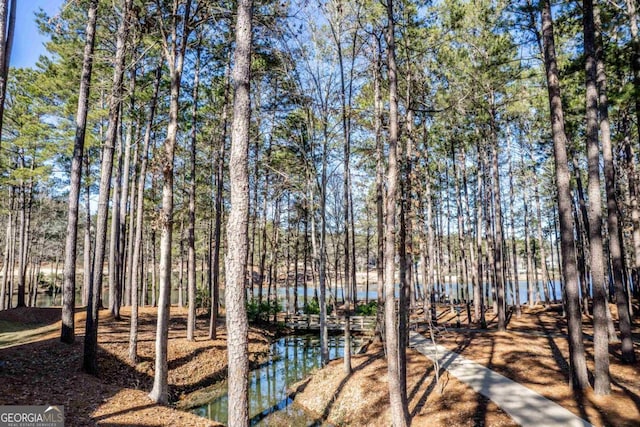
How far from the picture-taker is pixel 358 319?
70.6 ft

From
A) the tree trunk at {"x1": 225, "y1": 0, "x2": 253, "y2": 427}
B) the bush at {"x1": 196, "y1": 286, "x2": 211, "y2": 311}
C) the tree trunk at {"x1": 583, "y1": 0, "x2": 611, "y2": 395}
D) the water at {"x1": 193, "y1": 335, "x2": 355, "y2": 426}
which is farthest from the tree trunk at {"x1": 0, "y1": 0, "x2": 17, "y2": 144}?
the bush at {"x1": 196, "y1": 286, "x2": 211, "y2": 311}

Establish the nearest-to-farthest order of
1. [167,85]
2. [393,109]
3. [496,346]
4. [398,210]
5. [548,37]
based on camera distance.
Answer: [393,109], [398,210], [548,37], [496,346], [167,85]

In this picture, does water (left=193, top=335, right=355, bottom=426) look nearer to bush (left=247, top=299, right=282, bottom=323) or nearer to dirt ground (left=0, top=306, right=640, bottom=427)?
dirt ground (left=0, top=306, right=640, bottom=427)

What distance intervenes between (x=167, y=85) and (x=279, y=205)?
484 inches

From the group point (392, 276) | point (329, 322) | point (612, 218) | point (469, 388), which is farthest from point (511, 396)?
point (329, 322)

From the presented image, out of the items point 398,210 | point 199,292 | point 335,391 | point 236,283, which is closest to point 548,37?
point 398,210

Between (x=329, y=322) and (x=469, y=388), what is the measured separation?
13.8 metres

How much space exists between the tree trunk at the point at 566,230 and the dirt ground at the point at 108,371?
840 centimetres

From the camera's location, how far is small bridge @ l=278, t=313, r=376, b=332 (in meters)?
20.8

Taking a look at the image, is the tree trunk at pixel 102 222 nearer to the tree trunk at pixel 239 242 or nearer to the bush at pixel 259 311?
the tree trunk at pixel 239 242

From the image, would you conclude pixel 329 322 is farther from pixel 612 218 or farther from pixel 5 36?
pixel 5 36

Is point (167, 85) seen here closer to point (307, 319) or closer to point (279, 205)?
point (279, 205)

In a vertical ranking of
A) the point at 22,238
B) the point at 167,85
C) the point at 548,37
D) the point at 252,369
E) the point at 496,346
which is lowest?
the point at 252,369

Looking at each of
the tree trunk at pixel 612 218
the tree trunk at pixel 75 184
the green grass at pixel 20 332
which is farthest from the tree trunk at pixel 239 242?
the green grass at pixel 20 332
